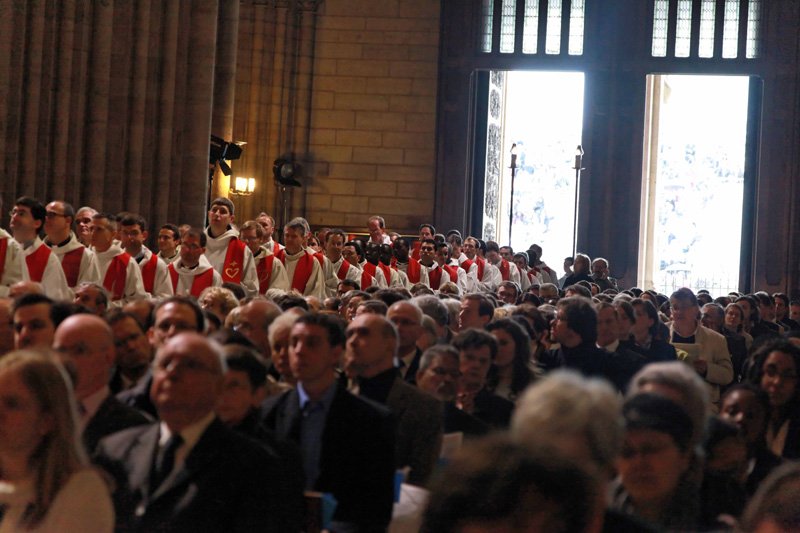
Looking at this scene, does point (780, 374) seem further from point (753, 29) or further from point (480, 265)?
point (753, 29)

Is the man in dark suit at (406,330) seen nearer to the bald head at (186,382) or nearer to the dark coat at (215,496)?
the bald head at (186,382)

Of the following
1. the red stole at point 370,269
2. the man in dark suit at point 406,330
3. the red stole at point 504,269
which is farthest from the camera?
the red stole at point 504,269

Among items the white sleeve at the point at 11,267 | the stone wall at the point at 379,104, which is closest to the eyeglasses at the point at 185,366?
the white sleeve at the point at 11,267

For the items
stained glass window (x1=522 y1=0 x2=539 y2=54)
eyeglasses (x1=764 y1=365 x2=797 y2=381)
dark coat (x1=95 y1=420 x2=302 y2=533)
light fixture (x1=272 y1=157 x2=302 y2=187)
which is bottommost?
dark coat (x1=95 y1=420 x2=302 y2=533)

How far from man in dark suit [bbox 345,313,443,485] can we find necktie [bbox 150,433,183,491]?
1398mm

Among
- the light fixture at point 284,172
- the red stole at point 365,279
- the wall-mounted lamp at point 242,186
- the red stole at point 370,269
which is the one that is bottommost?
the red stole at point 365,279

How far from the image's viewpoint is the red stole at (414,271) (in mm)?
19109

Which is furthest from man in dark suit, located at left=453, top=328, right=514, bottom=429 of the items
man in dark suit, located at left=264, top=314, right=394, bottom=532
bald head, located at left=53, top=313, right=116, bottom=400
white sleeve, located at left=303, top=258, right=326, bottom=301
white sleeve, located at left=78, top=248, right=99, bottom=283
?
white sleeve, located at left=303, top=258, right=326, bottom=301

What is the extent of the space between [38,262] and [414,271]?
25.8 ft

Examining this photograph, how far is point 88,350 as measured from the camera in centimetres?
573

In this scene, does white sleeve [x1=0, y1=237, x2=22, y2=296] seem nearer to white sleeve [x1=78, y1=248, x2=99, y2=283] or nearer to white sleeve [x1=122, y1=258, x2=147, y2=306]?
white sleeve [x1=78, y1=248, x2=99, y2=283]

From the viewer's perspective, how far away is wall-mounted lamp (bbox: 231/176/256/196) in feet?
80.4

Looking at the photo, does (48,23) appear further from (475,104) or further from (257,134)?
(475,104)

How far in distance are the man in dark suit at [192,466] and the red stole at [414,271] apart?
1435 cm
